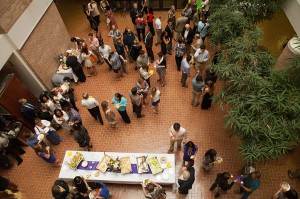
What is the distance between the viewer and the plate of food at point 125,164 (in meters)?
5.93

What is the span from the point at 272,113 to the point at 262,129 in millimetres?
481

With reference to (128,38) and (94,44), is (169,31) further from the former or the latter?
(94,44)

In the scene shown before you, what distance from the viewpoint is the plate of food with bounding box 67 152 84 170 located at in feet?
20.0

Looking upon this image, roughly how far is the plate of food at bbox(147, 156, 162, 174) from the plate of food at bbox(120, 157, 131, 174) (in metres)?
0.55

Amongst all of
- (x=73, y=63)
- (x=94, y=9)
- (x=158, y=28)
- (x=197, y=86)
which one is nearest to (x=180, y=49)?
(x=197, y=86)

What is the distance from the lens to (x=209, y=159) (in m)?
5.75

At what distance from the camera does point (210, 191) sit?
6.12 meters

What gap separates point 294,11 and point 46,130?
28.5 feet

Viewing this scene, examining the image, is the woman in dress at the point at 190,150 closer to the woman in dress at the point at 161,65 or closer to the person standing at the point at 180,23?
the woman in dress at the point at 161,65

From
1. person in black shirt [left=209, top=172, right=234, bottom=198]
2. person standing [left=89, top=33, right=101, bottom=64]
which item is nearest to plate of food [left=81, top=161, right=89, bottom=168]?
person in black shirt [left=209, top=172, right=234, bottom=198]

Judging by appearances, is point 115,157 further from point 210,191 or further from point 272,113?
point 272,113

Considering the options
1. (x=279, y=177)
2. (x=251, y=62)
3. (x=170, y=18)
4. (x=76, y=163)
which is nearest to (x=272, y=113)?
(x=251, y=62)

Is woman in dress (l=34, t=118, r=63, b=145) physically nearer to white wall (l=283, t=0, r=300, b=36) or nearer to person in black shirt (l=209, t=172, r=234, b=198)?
person in black shirt (l=209, t=172, r=234, b=198)

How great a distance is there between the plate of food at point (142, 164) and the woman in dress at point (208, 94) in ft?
8.54
